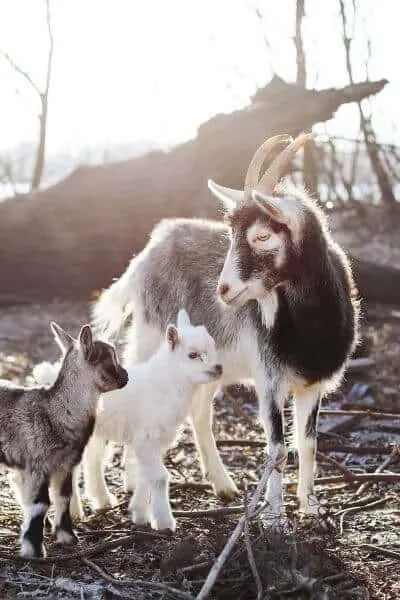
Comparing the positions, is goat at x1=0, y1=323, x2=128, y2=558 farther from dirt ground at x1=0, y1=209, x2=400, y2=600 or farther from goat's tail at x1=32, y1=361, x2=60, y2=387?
goat's tail at x1=32, y1=361, x2=60, y2=387

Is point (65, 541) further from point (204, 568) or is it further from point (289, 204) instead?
point (289, 204)

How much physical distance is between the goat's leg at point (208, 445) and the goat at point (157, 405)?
0.91 m

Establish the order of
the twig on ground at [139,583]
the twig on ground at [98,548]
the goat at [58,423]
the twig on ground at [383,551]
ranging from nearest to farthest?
the twig on ground at [139,583], the twig on ground at [98,548], the goat at [58,423], the twig on ground at [383,551]

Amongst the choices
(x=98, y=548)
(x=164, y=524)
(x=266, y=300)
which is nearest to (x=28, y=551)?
(x=98, y=548)

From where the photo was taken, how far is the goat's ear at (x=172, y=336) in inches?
193

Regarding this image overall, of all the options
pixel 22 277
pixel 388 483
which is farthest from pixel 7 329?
pixel 388 483

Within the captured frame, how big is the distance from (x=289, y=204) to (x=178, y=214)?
706cm

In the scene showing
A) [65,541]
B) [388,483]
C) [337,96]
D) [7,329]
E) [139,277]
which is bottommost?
[7,329]

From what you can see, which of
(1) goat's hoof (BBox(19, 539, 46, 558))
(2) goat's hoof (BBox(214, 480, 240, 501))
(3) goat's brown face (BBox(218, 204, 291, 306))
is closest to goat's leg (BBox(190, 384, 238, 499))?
(2) goat's hoof (BBox(214, 480, 240, 501))

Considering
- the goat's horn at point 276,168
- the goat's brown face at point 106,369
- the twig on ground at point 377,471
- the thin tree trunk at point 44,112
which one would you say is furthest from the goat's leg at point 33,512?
the thin tree trunk at point 44,112

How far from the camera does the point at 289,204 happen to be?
492cm

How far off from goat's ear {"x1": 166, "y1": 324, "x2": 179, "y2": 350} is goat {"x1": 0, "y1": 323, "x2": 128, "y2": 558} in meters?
0.47

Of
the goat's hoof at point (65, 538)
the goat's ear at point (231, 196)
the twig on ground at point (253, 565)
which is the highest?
the goat's ear at point (231, 196)

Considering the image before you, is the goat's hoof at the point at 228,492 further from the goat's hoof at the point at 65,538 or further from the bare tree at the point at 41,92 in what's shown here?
the bare tree at the point at 41,92
